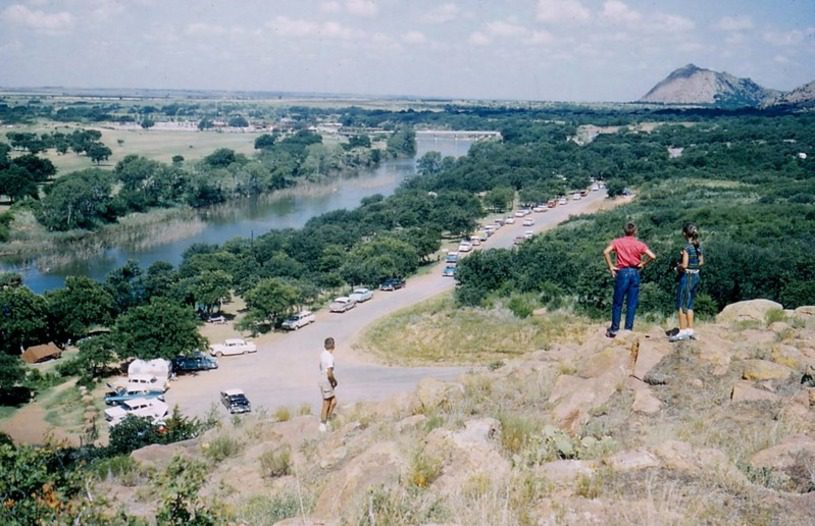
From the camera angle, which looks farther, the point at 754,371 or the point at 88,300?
the point at 88,300

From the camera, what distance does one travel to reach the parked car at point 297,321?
107 feet

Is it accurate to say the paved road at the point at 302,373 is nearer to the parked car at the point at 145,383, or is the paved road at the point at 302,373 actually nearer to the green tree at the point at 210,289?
the parked car at the point at 145,383

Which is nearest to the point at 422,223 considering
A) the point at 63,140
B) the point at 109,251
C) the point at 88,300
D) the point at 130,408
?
the point at 109,251

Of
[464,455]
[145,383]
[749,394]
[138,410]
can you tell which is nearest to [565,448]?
[464,455]

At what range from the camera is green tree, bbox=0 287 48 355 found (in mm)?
29422

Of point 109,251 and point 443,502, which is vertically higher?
point 443,502

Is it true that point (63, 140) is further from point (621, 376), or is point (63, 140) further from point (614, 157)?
point (621, 376)

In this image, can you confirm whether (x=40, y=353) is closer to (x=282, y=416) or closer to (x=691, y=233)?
(x=282, y=416)

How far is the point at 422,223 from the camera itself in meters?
58.7

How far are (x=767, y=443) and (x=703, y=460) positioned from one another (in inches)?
40.4

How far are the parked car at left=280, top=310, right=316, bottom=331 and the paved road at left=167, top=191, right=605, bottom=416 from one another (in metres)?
0.43

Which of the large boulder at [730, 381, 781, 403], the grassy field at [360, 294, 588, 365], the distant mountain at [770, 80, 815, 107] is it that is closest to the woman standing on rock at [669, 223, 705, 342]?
the large boulder at [730, 381, 781, 403]

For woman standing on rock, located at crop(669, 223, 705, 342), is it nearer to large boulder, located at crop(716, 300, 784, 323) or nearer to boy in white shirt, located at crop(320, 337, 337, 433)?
large boulder, located at crop(716, 300, 784, 323)

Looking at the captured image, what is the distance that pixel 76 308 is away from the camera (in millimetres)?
31125
